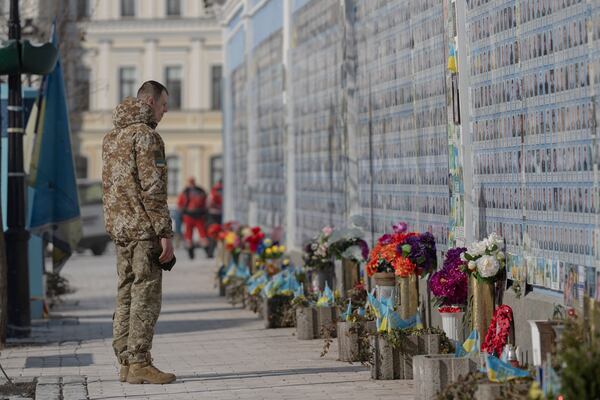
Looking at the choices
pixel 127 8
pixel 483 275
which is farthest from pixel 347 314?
pixel 127 8

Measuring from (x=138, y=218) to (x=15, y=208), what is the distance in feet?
14.4

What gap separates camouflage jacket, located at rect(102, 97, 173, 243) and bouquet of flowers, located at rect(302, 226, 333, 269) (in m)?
4.69

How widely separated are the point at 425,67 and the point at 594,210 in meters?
4.32

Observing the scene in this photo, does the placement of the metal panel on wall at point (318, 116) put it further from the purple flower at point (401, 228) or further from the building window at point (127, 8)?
the building window at point (127, 8)

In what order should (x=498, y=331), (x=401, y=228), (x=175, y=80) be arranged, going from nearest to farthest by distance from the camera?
(x=498, y=331), (x=401, y=228), (x=175, y=80)

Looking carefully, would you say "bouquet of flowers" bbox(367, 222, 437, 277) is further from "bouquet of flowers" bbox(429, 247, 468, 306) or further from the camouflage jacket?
the camouflage jacket

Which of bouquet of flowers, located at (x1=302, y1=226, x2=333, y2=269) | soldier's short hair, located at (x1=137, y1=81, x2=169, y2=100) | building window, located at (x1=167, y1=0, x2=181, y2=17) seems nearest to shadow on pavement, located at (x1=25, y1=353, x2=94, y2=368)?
soldier's short hair, located at (x1=137, y1=81, x2=169, y2=100)

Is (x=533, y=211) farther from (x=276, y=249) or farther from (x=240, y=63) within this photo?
(x=240, y=63)

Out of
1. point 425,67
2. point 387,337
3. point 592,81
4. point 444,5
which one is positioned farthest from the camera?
point 425,67

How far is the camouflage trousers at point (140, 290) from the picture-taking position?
11406 mm

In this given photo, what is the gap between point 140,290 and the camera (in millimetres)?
11430

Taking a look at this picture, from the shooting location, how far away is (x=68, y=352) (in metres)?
14.3

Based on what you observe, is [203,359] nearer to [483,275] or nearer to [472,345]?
[483,275]

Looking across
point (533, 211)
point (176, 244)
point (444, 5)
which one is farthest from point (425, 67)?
point (176, 244)
